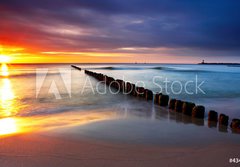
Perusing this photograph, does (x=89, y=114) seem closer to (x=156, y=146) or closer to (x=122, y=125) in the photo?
(x=122, y=125)

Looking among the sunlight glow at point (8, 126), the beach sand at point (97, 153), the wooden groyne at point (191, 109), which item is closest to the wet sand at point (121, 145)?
the beach sand at point (97, 153)

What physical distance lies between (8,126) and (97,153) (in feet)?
11.5

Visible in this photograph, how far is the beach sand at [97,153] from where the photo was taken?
346cm

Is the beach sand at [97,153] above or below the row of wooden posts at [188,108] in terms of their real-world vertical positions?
below

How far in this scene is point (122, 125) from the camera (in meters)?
5.99

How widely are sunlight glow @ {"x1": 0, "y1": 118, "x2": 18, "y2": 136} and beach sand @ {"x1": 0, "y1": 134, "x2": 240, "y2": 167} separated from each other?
826 mm

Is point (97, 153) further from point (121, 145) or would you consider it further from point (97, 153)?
point (121, 145)

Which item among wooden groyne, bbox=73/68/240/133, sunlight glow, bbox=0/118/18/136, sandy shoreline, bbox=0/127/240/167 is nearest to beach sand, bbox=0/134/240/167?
sandy shoreline, bbox=0/127/240/167

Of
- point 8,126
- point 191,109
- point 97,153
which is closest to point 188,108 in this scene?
point 191,109

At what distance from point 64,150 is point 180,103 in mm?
5336

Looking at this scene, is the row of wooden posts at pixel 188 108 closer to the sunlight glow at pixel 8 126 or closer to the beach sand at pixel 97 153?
the beach sand at pixel 97 153

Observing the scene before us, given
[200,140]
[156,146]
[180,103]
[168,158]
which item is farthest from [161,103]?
[168,158]

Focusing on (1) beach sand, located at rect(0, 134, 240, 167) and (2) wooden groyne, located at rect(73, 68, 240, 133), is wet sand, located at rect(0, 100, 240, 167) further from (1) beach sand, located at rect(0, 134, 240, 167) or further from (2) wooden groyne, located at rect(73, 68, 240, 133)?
(2) wooden groyne, located at rect(73, 68, 240, 133)

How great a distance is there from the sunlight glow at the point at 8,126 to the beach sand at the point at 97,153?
83 cm
